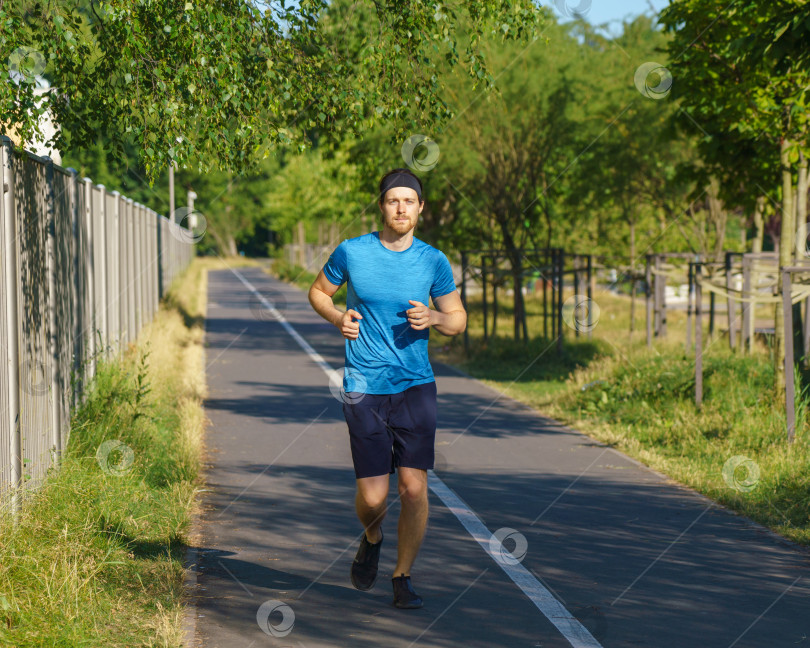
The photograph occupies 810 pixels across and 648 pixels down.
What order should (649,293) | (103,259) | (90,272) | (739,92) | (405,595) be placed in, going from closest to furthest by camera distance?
1. (405,595)
2. (90,272)
3. (739,92)
4. (103,259)
5. (649,293)

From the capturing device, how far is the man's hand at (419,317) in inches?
205

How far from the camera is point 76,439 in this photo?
8.26 m

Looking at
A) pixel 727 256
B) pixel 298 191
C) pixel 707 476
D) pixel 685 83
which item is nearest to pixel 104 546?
pixel 707 476

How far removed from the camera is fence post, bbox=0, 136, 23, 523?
630cm

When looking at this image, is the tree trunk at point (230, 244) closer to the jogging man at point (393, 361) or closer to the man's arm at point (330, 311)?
the man's arm at point (330, 311)

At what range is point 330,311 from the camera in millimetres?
5664

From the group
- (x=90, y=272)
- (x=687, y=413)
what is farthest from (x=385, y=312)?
(x=687, y=413)

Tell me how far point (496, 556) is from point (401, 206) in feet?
7.71

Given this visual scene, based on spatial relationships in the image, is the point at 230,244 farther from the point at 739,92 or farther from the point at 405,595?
the point at 405,595

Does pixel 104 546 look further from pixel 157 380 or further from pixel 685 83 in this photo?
pixel 685 83

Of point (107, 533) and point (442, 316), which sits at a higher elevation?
point (442, 316)

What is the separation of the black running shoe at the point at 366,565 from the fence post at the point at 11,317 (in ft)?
6.29

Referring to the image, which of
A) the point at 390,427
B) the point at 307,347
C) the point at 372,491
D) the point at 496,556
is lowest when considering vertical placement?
the point at 307,347

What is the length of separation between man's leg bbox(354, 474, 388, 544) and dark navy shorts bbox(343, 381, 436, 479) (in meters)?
0.05
